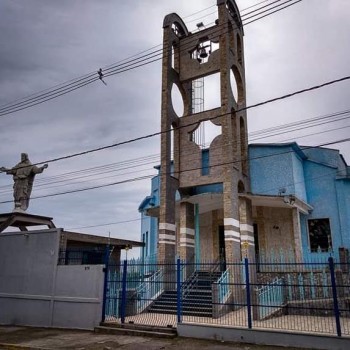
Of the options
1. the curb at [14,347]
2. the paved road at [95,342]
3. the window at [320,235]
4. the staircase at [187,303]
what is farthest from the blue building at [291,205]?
the curb at [14,347]

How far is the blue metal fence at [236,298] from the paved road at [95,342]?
877 millimetres

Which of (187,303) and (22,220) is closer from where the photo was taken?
(187,303)

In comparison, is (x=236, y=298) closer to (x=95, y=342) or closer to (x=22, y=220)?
(x=95, y=342)

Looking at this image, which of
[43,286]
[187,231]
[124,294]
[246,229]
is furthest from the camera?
[187,231]

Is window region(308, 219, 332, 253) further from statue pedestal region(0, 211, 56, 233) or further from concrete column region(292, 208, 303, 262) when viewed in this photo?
statue pedestal region(0, 211, 56, 233)

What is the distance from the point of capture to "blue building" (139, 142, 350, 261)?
19.2m

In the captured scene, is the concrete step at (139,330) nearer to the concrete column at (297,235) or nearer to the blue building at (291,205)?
the blue building at (291,205)

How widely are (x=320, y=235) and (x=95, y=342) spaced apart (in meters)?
14.1

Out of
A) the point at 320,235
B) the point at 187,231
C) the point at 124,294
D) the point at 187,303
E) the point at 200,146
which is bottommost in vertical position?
the point at 187,303

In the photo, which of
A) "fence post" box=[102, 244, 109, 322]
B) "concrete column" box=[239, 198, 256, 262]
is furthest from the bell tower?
"fence post" box=[102, 244, 109, 322]

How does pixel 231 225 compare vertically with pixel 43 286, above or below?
above

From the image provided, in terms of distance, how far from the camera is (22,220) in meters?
15.0

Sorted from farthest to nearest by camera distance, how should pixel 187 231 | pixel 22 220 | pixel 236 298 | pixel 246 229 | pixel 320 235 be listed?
pixel 320 235
pixel 187 231
pixel 246 229
pixel 22 220
pixel 236 298

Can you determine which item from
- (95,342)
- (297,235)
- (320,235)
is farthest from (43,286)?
(320,235)
